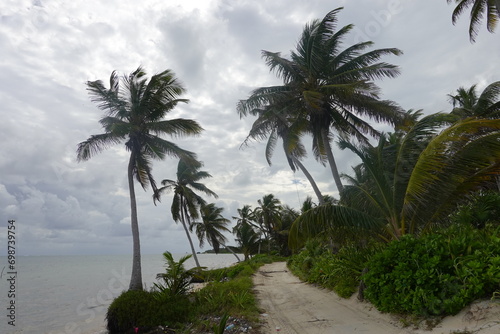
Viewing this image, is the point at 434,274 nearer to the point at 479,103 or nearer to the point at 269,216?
the point at 479,103

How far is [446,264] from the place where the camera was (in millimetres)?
5406

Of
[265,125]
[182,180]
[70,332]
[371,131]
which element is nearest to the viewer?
[70,332]

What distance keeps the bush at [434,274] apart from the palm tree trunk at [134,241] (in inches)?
382

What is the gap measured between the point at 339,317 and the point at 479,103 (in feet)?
55.1

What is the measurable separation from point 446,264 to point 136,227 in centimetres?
1184

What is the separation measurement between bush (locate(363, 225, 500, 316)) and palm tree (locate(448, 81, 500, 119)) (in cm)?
1251

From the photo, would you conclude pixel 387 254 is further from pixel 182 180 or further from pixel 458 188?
pixel 182 180

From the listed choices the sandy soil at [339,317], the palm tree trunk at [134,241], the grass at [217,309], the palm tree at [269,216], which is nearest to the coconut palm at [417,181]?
the sandy soil at [339,317]

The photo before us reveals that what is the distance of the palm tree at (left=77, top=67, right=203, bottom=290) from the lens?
549 inches

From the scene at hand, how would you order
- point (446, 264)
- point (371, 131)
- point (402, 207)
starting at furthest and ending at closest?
1. point (371, 131)
2. point (402, 207)
3. point (446, 264)

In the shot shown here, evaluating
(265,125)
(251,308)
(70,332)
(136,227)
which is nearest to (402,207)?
(251,308)

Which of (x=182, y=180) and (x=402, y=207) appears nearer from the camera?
(x=402, y=207)

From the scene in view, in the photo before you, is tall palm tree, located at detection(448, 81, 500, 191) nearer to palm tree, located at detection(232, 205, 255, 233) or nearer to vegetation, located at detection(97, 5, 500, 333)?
vegetation, located at detection(97, 5, 500, 333)

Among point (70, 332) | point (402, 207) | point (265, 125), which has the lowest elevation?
point (70, 332)
